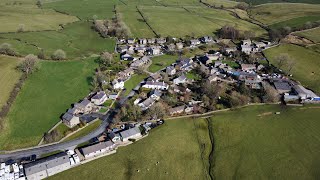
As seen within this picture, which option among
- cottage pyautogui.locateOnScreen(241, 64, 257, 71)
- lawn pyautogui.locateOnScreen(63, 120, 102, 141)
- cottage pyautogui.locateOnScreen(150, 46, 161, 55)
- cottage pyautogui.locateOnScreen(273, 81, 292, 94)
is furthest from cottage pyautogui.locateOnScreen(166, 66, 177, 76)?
lawn pyautogui.locateOnScreen(63, 120, 102, 141)

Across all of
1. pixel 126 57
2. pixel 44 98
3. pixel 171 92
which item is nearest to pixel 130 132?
pixel 171 92

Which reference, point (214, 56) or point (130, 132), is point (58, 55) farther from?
point (214, 56)

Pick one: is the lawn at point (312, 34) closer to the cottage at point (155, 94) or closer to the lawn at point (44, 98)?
the cottage at point (155, 94)

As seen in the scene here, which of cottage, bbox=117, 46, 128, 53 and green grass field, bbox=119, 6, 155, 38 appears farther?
green grass field, bbox=119, 6, 155, 38

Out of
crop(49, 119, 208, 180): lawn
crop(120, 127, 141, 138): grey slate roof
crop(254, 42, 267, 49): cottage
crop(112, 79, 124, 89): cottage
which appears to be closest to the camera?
crop(49, 119, 208, 180): lawn

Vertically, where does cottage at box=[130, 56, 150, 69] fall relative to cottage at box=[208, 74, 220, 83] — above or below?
below

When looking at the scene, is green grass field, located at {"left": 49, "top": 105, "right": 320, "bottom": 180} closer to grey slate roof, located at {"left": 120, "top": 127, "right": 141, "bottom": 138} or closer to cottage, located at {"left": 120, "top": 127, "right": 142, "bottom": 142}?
cottage, located at {"left": 120, "top": 127, "right": 142, "bottom": 142}

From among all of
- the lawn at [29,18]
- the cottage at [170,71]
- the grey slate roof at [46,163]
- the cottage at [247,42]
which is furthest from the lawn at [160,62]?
the lawn at [29,18]
